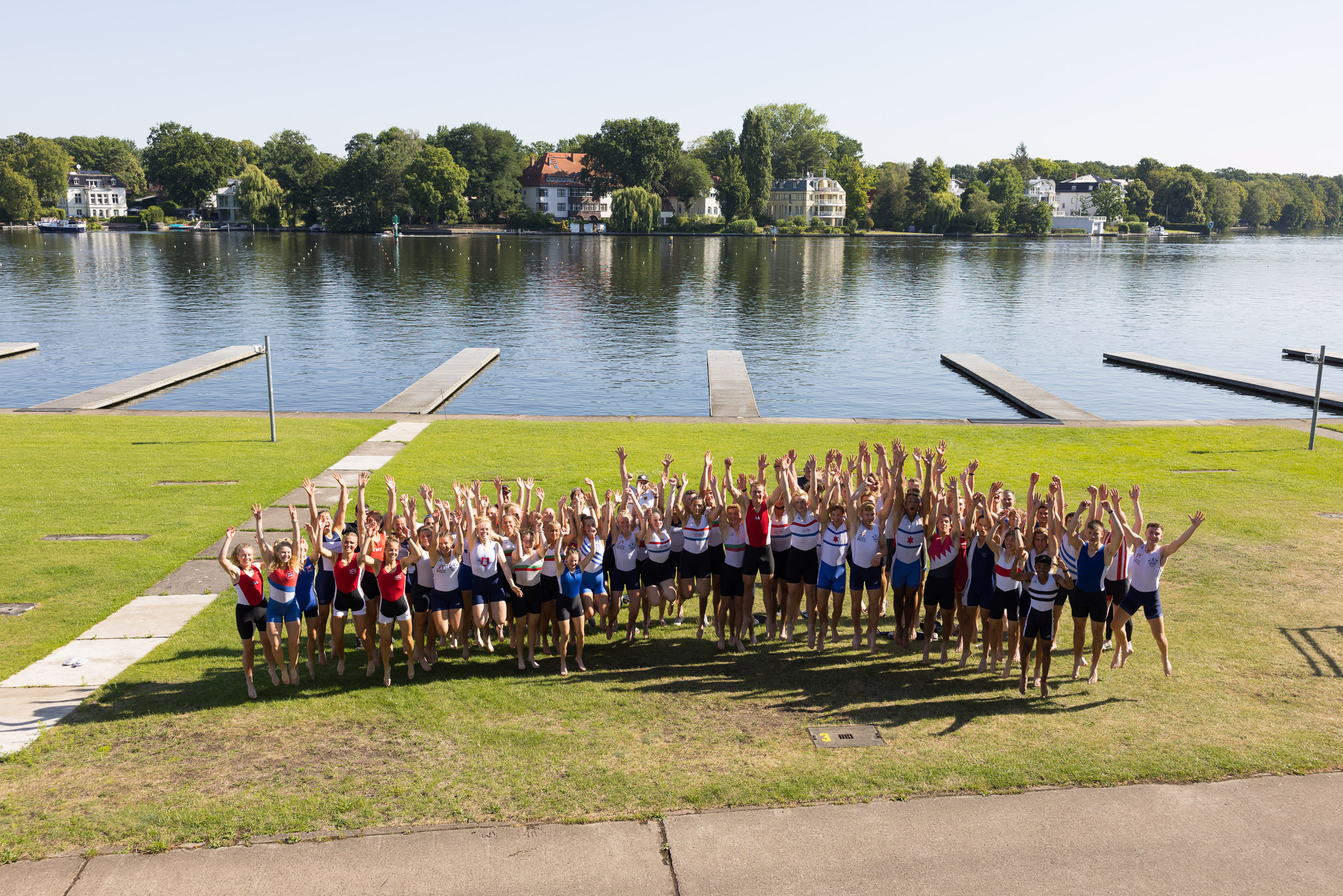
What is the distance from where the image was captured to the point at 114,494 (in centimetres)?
1616

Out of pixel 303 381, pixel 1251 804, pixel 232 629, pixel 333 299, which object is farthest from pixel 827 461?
pixel 333 299

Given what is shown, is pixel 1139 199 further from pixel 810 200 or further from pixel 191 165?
pixel 191 165

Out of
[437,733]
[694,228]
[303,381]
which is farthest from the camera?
[694,228]

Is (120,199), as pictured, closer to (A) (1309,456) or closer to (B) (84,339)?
(B) (84,339)

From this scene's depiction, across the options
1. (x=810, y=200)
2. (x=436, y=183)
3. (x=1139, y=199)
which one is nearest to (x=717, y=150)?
(x=810, y=200)

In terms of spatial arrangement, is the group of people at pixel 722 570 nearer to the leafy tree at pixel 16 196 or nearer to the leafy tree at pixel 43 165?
the leafy tree at pixel 16 196

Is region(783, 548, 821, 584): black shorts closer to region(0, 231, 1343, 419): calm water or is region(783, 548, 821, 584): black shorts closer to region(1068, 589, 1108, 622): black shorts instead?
region(1068, 589, 1108, 622): black shorts

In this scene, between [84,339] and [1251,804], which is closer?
[1251,804]

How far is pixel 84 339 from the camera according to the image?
4241 cm

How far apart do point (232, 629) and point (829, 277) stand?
234 ft

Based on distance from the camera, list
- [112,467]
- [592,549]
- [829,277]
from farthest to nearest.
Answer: [829,277]
[112,467]
[592,549]

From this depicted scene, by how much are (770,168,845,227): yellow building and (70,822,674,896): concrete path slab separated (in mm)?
160729

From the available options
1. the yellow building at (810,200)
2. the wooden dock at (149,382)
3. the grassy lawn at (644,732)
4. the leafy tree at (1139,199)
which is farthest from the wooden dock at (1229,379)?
the leafy tree at (1139,199)

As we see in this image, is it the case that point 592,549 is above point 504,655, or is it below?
above
